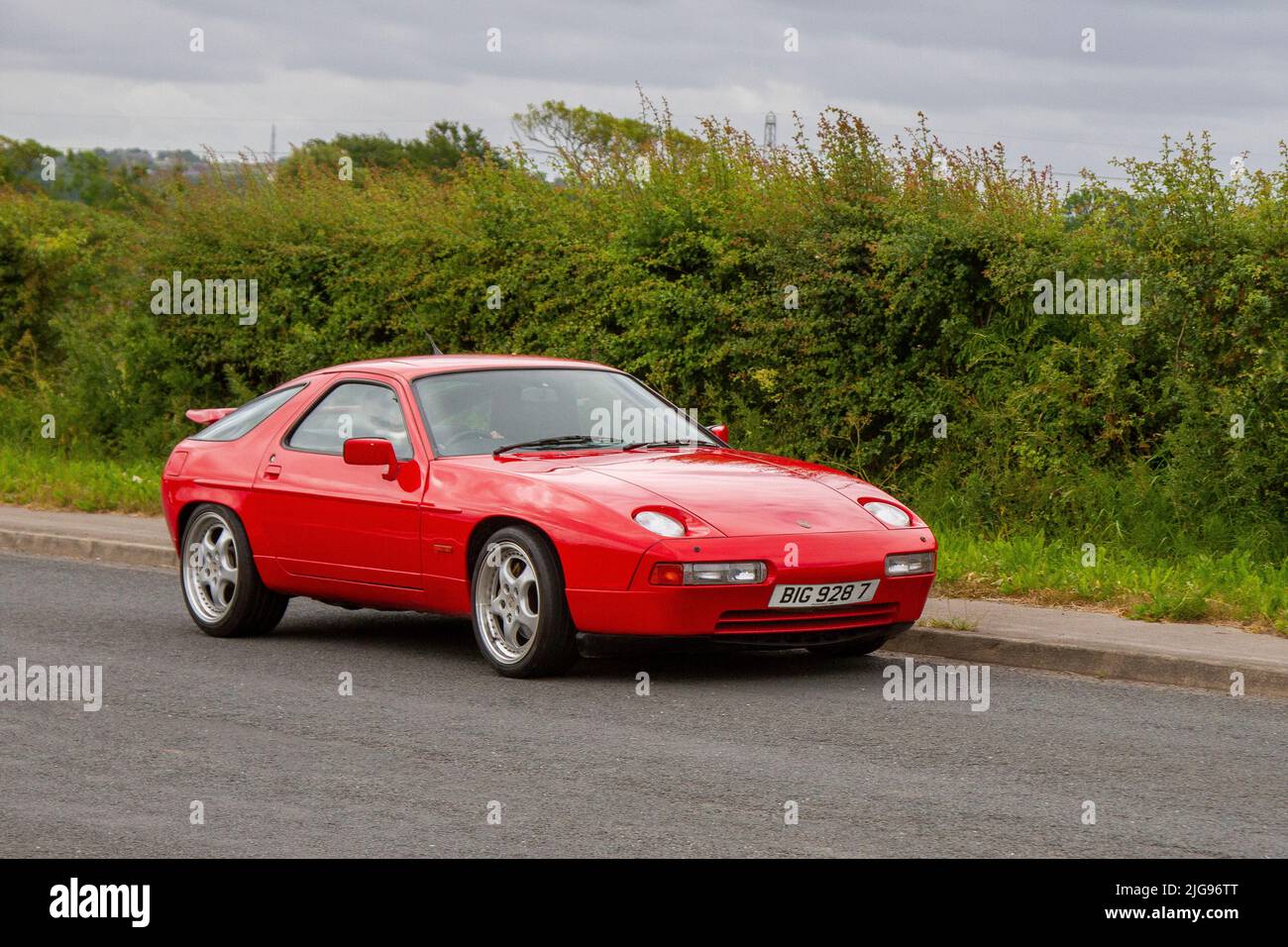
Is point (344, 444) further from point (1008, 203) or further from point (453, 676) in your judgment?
point (1008, 203)

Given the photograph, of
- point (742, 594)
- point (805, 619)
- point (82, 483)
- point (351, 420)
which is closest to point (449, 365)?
point (351, 420)

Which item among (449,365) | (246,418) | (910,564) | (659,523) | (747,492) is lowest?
(910,564)

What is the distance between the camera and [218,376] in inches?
834

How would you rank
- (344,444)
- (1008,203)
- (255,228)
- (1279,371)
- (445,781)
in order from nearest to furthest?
(445,781) → (344,444) → (1279,371) → (1008,203) → (255,228)

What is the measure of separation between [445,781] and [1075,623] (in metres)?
4.62

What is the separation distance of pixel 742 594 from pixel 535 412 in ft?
6.25

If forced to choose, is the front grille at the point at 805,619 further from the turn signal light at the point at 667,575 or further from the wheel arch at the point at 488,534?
the wheel arch at the point at 488,534

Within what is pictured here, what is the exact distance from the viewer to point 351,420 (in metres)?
10.5

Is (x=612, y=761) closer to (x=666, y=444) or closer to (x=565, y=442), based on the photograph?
(x=565, y=442)

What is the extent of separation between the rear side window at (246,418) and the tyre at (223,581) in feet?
1.56

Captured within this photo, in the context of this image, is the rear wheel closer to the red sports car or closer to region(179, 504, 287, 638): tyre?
the red sports car

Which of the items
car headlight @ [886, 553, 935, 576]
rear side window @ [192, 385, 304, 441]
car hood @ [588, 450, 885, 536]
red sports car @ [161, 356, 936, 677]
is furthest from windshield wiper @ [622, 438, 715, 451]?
rear side window @ [192, 385, 304, 441]

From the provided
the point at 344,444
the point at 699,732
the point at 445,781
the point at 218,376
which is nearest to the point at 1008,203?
the point at 344,444

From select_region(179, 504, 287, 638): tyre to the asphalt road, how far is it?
1.17 feet
